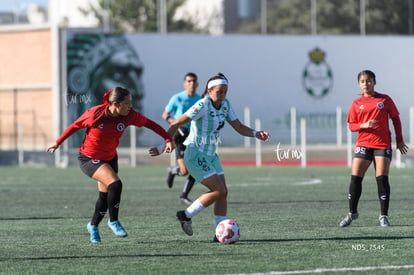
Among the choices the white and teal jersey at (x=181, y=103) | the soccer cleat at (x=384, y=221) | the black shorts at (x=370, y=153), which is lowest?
the soccer cleat at (x=384, y=221)

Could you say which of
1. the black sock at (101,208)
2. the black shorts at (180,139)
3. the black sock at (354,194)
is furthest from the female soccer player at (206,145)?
the black shorts at (180,139)

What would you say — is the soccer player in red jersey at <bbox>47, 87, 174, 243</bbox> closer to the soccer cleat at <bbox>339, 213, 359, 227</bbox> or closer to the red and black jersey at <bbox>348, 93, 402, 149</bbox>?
the soccer cleat at <bbox>339, 213, 359, 227</bbox>

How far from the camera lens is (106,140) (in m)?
11.4

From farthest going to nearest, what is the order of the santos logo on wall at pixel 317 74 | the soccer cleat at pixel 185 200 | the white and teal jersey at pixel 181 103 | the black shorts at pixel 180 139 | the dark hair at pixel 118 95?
the santos logo on wall at pixel 317 74
the black shorts at pixel 180 139
the white and teal jersey at pixel 181 103
the soccer cleat at pixel 185 200
the dark hair at pixel 118 95

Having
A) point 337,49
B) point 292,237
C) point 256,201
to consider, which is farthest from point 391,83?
point 292,237

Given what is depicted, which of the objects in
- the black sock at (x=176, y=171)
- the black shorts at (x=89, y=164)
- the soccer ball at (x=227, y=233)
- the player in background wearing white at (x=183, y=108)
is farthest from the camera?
the black sock at (x=176, y=171)

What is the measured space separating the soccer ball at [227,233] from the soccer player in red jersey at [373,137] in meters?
2.45

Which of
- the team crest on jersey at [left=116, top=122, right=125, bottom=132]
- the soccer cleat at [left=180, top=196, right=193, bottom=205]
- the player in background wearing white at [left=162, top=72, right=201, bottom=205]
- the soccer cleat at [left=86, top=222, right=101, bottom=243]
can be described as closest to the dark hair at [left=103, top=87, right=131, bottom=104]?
the team crest on jersey at [left=116, top=122, right=125, bottom=132]

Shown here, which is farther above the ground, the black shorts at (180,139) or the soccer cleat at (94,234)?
the black shorts at (180,139)

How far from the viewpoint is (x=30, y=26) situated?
162ft

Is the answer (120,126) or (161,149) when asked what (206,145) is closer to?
(161,149)

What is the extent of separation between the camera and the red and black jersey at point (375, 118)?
508 inches

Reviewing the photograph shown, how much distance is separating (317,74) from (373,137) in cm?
4070

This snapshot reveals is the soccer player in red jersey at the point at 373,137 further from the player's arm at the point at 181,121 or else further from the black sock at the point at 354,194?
the player's arm at the point at 181,121
